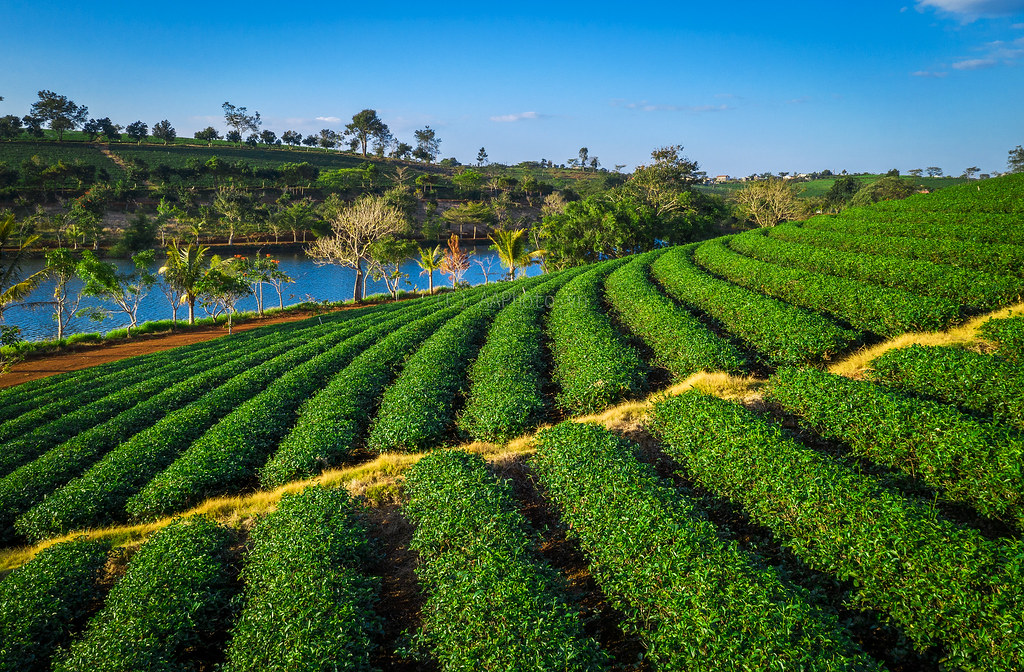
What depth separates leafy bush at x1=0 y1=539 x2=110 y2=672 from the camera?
6.69 metres

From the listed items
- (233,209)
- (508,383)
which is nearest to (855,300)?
(508,383)

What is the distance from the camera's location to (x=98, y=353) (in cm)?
3014

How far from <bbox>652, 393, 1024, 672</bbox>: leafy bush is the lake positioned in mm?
42469

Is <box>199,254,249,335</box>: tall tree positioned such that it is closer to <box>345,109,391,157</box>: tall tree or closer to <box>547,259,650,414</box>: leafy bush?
<box>547,259,650,414</box>: leafy bush

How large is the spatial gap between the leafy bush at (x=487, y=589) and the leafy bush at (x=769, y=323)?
423 inches

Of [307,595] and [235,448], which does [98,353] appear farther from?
[307,595]

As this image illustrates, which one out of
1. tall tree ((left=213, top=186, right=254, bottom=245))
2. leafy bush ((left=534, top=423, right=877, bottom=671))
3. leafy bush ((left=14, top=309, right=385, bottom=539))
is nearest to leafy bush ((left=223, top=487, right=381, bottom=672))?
leafy bush ((left=534, top=423, right=877, bottom=671))

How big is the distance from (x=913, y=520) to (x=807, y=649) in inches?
115

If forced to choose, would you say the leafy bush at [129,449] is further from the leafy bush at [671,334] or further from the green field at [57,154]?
the green field at [57,154]

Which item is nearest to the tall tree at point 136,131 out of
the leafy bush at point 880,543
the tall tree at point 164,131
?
the tall tree at point 164,131

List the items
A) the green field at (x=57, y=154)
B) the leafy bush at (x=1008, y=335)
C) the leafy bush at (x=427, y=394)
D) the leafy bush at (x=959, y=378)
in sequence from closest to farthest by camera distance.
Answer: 1. the leafy bush at (x=959, y=378)
2. the leafy bush at (x=1008, y=335)
3. the leafy bush at (x=427, y=394)
4. the green field at (x=57, y=154)

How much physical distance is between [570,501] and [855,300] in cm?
1446

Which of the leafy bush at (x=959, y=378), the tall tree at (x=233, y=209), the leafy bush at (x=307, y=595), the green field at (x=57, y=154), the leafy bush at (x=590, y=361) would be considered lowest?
the leafy bush at (x=307, y=595)

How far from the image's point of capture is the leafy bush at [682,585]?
5461mm
